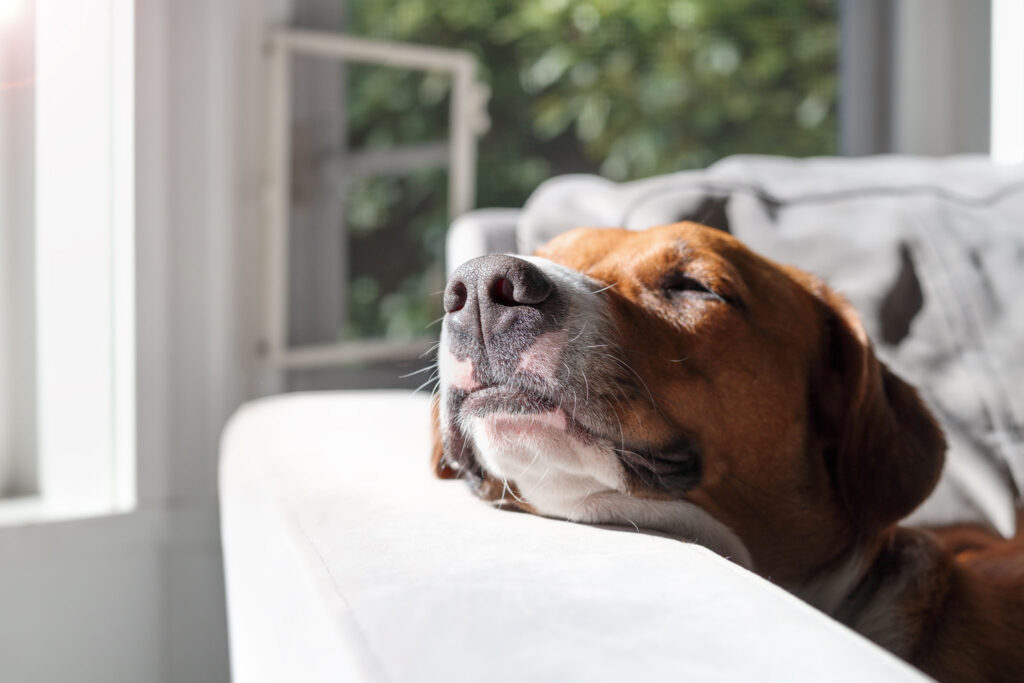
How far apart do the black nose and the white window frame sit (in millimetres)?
1107

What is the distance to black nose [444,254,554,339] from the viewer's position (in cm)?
86

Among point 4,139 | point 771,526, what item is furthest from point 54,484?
point 771,526

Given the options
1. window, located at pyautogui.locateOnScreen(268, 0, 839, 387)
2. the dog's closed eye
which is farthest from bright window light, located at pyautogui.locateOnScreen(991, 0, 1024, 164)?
the dog's closed eye

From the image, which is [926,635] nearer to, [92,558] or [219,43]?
[92,558]

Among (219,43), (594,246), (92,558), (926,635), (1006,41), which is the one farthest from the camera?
Result: (1006,41)

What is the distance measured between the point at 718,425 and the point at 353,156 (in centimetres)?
166

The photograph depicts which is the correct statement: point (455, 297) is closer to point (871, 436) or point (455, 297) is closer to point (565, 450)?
point (565, 450)

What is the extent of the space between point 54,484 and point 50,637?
0.33 metres

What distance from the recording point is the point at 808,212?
1.71 m

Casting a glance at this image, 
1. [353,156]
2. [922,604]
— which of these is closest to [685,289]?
[922,604]

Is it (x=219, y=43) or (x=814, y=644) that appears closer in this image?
(x=814, y=644)

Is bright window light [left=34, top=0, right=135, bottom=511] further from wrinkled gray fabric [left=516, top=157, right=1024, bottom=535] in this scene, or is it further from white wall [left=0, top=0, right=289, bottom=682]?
wrinkled gray fabric [left=516, top=157, right=1024, bottom=535]

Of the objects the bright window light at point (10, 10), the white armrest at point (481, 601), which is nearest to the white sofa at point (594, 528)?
the white armrest at point (481, 601)

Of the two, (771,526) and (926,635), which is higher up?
(771,526)
